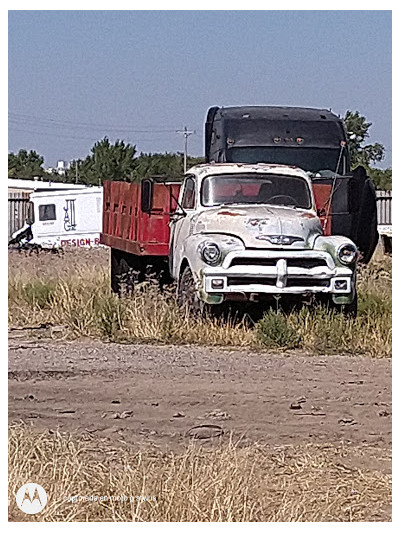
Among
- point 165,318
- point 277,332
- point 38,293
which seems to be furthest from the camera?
point 165,318

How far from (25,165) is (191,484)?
2.11 metres

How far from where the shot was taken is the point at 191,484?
18.0 feet

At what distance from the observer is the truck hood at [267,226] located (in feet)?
24.6

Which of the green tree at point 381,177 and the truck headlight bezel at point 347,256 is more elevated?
the green tree at point 381,177

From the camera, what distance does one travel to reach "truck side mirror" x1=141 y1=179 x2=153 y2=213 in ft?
25.9

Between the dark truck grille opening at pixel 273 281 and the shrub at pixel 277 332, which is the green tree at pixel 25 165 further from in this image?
the shrub at pixel 277 332

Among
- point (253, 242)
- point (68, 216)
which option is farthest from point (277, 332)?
point (68, 216)

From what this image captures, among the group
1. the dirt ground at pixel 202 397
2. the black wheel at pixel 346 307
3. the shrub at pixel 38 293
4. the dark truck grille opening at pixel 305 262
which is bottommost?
the dirt ground at pixel 202 397

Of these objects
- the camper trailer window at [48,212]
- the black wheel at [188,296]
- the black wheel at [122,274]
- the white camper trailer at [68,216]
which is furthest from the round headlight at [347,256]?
the camper trailer window at [48,212]

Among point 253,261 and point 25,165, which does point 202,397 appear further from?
point 25,165

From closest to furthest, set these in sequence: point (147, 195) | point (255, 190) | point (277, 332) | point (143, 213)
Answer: point (277, 332)
point (255, 190)
point (147, 195)
point (143, 213)

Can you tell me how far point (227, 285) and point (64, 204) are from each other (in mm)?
2267

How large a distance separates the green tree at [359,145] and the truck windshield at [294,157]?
1.22 feet
